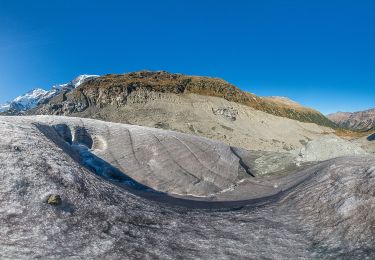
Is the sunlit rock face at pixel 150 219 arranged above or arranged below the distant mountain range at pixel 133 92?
below

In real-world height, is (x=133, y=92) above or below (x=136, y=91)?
below

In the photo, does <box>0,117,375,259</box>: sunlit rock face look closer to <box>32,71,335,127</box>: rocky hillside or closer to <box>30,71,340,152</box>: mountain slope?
<box>30,71,340,152</box>: mountain slope

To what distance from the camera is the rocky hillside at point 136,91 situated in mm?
64688

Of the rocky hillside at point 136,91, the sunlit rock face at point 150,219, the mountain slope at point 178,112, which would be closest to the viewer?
the sunlit rock face at point 150,219

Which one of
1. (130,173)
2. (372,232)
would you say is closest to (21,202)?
(372,232)

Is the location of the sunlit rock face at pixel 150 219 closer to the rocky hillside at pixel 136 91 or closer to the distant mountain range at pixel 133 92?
the distant mountain range at pixel 133 92

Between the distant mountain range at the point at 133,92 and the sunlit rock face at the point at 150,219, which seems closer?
the sunlit rock face at the point at 150,219

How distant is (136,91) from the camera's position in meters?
67.8

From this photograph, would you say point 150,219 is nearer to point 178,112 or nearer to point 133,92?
point 178,112

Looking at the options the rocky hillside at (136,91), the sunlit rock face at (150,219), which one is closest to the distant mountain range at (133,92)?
the rocky hillside at (136,91)

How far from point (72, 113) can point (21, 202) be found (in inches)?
2250

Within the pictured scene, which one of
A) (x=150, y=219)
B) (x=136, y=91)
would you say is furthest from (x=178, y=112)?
(x=150, y=219)

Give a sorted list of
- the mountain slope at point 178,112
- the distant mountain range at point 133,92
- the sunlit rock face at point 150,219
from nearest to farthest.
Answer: the sunlit rock face at point 150,219 → the mountain slope at point 178,112 → the distant mountain range at point 133,92

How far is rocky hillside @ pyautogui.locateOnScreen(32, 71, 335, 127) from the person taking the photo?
64688 millimetres
